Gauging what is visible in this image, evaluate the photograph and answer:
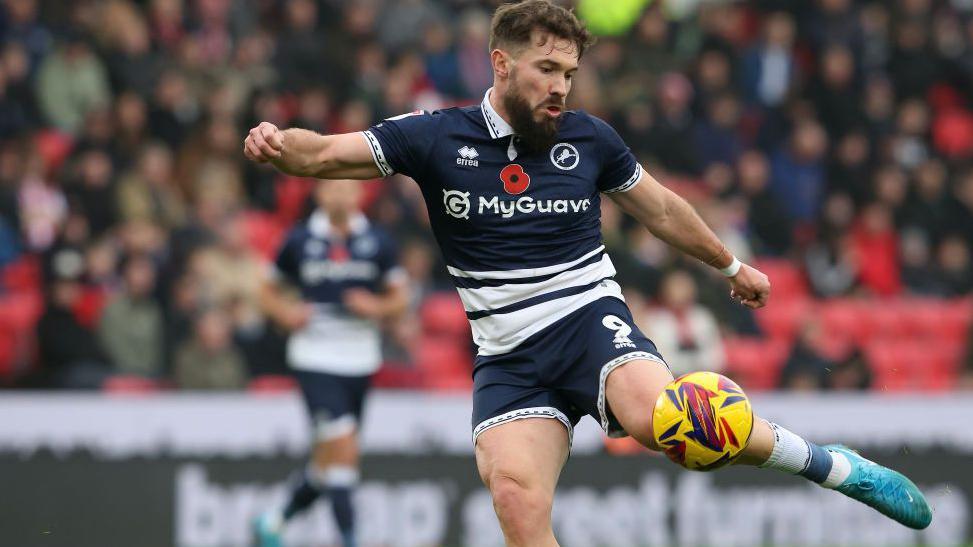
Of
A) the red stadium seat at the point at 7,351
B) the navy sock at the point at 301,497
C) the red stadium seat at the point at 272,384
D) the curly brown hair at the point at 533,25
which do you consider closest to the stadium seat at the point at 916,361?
the red stadium seat at the point at 272,384

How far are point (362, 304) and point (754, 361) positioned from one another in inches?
178

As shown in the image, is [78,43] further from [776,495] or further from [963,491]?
[963,491]

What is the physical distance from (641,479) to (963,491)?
2.68m

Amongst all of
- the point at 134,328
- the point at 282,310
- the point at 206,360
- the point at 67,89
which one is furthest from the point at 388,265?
the point at 67,89

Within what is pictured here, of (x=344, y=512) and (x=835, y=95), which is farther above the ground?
(x=835, y=95)

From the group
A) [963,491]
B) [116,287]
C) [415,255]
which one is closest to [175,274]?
[116,287]

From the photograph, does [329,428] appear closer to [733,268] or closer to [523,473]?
[733,268]

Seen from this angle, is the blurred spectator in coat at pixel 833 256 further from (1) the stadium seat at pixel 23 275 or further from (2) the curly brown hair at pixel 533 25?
(2) the curly brown hair at pixel 533 25

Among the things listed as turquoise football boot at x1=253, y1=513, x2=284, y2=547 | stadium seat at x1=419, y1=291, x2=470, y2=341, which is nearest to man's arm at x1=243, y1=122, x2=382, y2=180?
turquoise football boot at x1=253, y1=513, x2=284, y2=547

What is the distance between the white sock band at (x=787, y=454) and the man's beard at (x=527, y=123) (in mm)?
1558

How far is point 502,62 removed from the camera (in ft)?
21.3

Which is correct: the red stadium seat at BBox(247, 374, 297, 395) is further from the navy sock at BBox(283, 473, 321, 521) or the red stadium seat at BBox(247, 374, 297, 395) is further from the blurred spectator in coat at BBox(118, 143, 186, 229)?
the navy sock at BBox(283, 473, 321, 521)

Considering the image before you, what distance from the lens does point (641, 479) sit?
11578 mm

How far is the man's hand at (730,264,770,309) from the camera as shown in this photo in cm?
695
